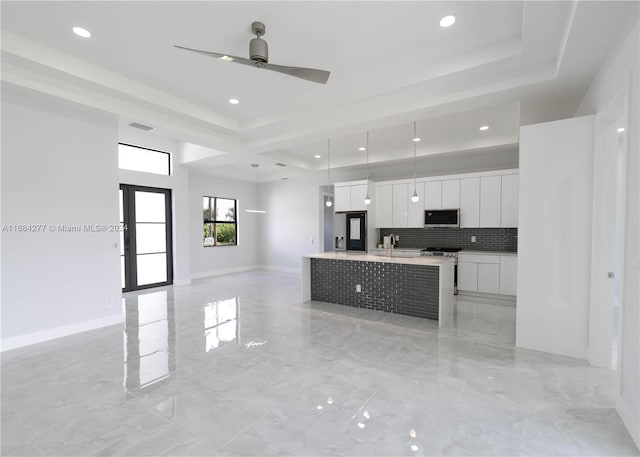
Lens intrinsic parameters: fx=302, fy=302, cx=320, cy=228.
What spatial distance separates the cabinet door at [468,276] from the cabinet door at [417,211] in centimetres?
122

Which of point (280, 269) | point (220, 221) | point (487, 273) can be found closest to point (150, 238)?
point (220, 221)

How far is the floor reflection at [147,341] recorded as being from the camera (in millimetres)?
A: 2861

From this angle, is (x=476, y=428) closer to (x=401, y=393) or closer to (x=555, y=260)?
(x=401, y=393)

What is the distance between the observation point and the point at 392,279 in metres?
4.77

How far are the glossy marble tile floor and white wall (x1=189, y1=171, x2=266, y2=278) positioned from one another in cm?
402

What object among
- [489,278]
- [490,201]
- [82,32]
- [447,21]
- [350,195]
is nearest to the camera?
[447,21]

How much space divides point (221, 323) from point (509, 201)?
18.2 ft

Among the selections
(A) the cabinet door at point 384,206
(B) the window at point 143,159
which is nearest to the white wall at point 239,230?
(B) the window at point 143,159

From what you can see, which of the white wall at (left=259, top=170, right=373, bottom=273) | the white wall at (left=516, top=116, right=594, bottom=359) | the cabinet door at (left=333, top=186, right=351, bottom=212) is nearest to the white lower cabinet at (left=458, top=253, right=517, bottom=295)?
the white wall at (left=516, top=116, right=594, bottom=359)

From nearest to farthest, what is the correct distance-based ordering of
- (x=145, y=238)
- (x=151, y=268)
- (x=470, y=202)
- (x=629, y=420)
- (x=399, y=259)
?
(x=629, y=420) → (x=399, y=259) → (x=470, y=202) → (x=145, y=238) → (x=151, y=268)

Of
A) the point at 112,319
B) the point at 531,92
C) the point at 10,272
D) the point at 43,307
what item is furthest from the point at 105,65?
the point at 531,92

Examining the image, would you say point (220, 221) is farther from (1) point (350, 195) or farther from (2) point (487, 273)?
(2) point (487, 273)

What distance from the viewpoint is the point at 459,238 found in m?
6.67

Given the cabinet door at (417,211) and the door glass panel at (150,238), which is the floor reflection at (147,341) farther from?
the cabinet door at (417,211)
